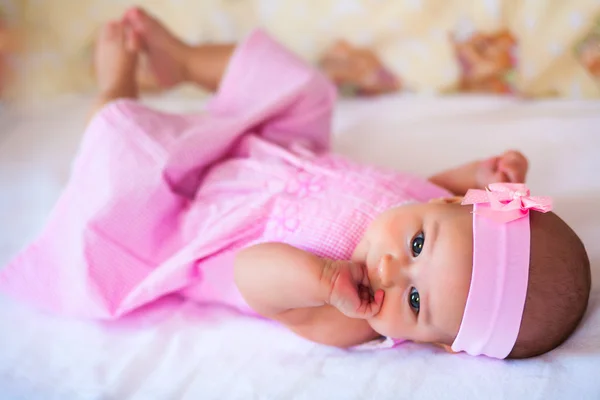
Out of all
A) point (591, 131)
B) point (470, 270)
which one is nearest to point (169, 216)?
point (470, 270)

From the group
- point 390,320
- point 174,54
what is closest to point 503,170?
point 390,320

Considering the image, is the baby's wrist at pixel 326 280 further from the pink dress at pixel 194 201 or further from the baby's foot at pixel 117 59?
the baby's foot at pixel 117 59

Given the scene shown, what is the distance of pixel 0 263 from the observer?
1110 millimetres

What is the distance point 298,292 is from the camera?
0.85 metres

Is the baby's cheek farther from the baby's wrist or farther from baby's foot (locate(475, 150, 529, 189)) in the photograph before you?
baby's foot (locate(475, 150, 529, 189))

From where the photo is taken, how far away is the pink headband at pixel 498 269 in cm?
74

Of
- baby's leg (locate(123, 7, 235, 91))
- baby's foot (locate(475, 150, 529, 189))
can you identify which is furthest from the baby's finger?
baby's leg (locate(123, 7, 235, 91))

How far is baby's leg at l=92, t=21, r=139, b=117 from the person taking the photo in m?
1.31

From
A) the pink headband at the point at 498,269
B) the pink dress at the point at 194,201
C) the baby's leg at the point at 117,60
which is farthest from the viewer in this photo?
the baby's leg at the point at 117,60

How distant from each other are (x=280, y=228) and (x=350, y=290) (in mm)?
208

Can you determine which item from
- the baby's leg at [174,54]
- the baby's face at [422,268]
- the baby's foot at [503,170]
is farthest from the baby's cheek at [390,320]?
the baby's leg at [174,54]

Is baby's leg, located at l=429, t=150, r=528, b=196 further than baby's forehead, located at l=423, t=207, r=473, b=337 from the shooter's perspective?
Yes

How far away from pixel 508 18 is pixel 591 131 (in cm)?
32

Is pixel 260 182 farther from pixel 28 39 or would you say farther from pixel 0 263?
pixel 28 39
